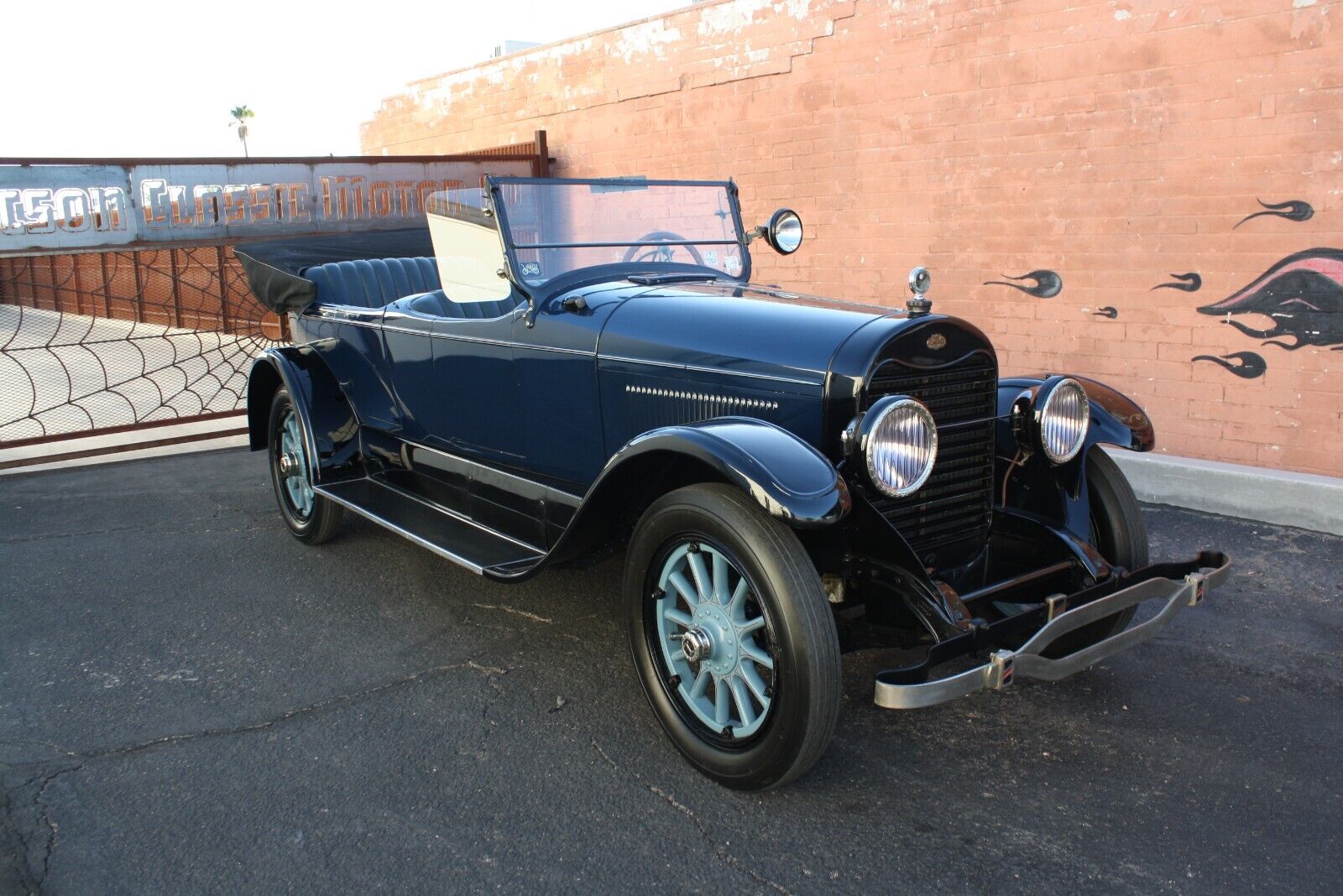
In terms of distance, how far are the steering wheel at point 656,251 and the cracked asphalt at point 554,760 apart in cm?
136

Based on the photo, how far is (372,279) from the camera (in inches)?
213

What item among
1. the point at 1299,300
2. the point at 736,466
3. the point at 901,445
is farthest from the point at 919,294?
the point at 1299,300

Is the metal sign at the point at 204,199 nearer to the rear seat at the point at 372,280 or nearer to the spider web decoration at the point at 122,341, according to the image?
the spider web decoration at the point at 122,341

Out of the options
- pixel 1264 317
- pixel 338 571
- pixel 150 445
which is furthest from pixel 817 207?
pixel 150 445

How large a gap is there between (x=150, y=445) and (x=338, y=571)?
10.4 ft

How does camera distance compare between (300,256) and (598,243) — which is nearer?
(598,243)

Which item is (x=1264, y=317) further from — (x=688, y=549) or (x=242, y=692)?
(x=242, y=692)

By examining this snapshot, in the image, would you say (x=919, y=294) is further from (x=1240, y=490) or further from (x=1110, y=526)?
(x=1240, y=490)

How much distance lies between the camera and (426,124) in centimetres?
1169

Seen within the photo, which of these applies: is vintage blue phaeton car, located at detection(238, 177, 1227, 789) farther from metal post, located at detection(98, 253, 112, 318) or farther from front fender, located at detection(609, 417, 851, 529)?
metal post, located at detection(98, 253, 112, 318)

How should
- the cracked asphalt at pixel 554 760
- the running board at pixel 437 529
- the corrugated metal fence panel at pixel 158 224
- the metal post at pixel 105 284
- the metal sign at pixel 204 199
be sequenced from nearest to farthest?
the cracked asphalt at pixel 554 760, the running board at pixel 437 529, the metal sign at pixel 204 199, the corrugated metal fence panel at pixel 158 224, the metal post at pixel 105 284

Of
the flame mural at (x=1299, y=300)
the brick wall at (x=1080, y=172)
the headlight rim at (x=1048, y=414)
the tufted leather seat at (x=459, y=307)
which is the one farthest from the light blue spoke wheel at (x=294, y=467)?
the flame mural at (x=1299, y=300)

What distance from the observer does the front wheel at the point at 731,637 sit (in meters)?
2.56

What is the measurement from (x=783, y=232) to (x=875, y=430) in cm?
185
